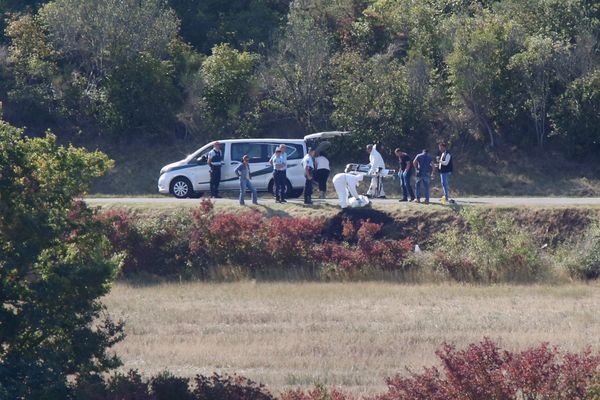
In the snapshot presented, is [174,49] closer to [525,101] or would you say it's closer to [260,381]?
[525,101]

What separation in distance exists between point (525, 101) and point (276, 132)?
879 cm

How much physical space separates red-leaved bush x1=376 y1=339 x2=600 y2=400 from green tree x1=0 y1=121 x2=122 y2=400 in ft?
11.8

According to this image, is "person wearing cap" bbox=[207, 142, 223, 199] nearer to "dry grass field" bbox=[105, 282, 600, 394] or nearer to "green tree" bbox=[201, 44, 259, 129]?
"dry grass field" bbox=[105, 282, 600, 394]

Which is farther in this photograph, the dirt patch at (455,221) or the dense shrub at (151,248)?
the dense shrub at (151,248)

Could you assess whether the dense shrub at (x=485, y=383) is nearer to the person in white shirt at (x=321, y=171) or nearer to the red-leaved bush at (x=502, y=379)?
the red-leaved bush at (x=502, y=379)

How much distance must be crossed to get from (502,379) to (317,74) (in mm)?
28554

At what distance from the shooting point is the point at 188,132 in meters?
40.1

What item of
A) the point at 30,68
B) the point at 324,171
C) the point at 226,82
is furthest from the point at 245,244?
the point at 30,68

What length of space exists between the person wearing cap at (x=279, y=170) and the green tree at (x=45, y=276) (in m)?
14.6

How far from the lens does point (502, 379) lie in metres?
11.1

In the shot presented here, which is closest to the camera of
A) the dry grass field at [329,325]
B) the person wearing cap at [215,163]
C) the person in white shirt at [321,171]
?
the dry grass field at [329,325]

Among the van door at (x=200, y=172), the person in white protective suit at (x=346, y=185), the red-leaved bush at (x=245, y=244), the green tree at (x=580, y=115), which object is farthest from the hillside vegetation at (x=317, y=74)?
the red-leaved bush at (x=245, y=244)

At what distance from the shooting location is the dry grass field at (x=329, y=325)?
16.0 meters

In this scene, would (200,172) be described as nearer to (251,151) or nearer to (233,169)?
(233,169)
